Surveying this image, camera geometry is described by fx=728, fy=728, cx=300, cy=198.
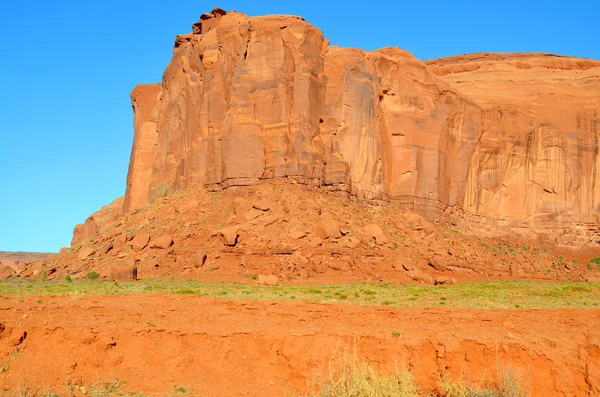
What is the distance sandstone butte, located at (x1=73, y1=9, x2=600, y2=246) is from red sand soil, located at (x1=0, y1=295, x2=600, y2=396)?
30.7m

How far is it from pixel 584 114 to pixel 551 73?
18.1 metres

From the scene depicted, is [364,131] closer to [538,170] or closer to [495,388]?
[538,170]

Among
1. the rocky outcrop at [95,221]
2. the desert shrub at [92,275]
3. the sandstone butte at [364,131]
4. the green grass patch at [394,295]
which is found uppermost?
the sandstone butte at [364,131]

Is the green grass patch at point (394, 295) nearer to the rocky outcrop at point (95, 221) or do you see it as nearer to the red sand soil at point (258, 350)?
the red sand soil at point (258, 350)

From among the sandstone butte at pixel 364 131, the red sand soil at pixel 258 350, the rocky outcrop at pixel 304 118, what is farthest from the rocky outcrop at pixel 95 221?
the red sand soil at pixel 258 350

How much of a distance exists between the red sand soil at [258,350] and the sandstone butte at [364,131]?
3075 centimetres

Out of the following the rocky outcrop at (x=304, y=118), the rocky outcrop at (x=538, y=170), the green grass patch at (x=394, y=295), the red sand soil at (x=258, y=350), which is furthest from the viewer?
the rocky outcrop at (x=538, y=170)

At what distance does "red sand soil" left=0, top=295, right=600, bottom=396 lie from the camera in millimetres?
16469

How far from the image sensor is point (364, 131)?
2160 inches

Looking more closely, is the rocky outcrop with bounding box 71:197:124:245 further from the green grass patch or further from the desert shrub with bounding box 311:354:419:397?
the desert shrub with bounding box 311:354:419:397

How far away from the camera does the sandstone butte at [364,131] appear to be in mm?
51188

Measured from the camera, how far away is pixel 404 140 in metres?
57.9

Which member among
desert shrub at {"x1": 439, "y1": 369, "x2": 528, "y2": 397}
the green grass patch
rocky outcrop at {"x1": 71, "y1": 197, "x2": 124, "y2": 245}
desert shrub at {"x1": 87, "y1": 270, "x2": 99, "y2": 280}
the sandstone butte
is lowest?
desert shrub at {"x1": 439, "y1": 369, "x2": 528, "y2": 397}

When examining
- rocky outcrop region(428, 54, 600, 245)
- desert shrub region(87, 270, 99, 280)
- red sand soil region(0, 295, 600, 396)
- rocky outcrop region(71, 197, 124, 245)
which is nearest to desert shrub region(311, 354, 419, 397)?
red sand soil region(0, 295, 600, 396)
